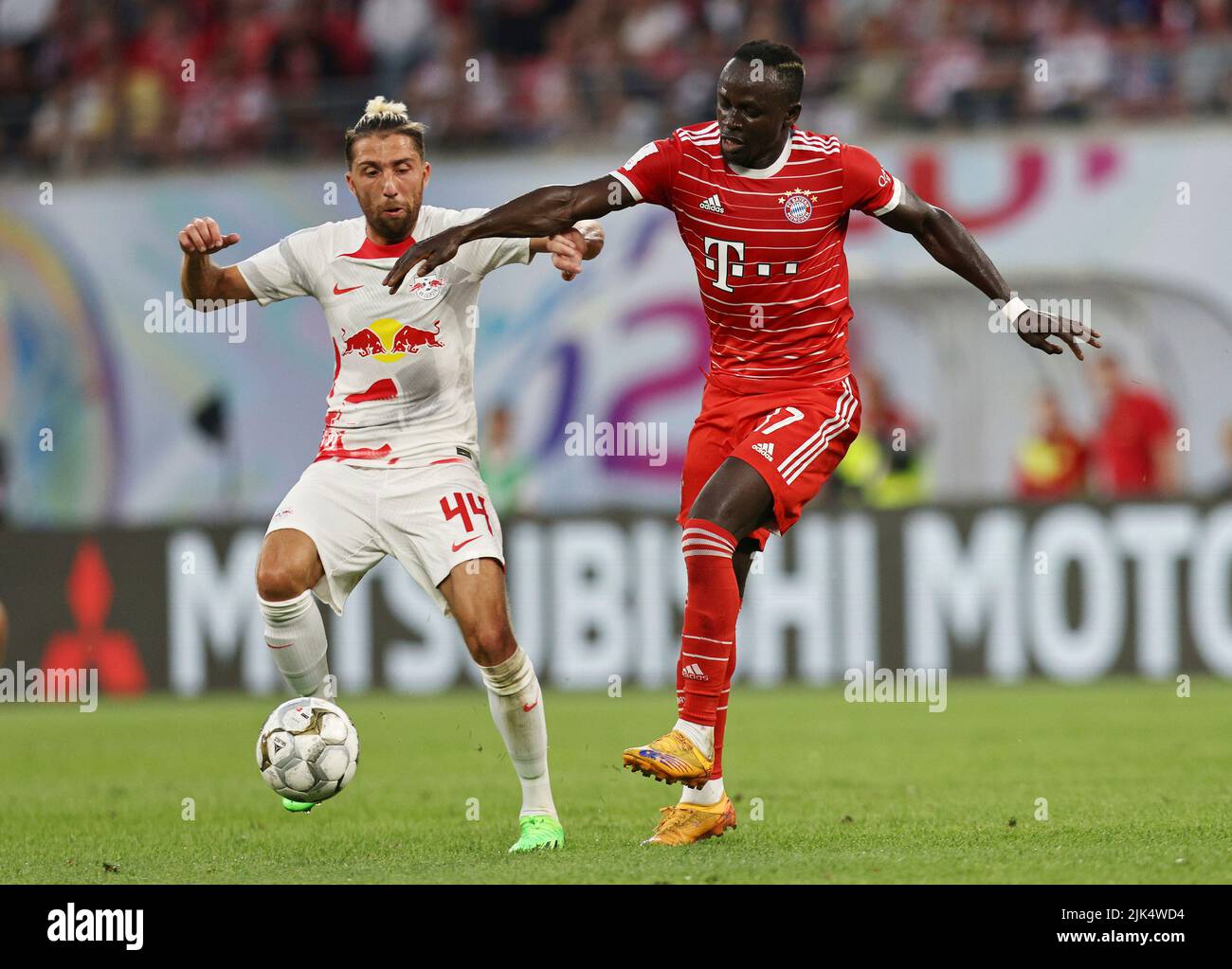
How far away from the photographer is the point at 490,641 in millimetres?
6395

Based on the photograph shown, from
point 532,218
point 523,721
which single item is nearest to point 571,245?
point 532,218

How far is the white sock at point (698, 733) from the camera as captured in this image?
622 centimetres

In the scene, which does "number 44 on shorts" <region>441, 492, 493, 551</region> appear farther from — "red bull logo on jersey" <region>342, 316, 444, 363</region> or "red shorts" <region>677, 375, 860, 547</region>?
"red shorts" <region>677, 375, 860, 547</region>

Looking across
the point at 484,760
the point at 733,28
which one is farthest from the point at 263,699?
the point at 733,28

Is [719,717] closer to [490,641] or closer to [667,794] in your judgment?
[490,641]

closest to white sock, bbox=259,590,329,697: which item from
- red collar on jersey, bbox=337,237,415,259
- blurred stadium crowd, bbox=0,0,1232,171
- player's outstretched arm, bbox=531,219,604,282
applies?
red collar on jersey, bbox=337,237,415,259

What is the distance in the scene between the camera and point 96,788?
8867 millimetres

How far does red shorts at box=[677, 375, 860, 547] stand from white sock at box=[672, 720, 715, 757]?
0.72m

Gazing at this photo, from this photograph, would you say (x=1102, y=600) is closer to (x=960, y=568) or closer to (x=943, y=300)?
(x=960, y=568)

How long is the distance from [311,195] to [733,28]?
444 cm

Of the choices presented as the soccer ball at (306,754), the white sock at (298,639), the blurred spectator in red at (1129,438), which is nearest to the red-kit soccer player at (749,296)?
the soccer ball at (306,754)

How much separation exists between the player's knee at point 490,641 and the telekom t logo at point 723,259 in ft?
4.69

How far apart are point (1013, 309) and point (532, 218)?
67.2 inches

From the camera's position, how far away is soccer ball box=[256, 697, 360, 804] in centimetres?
632
